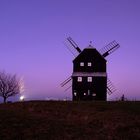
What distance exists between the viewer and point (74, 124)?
34344 millimetres

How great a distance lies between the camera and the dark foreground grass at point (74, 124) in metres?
30.1

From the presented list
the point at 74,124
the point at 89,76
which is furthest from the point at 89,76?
the point at 74,124

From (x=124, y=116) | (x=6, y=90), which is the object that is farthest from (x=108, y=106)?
(x=6, y=90)

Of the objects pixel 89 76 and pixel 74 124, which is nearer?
pixel 74 124

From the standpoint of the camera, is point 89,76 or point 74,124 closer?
point 74,124

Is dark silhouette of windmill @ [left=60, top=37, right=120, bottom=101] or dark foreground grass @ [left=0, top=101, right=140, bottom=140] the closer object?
dark foreground grass @ [left=0, top=101, right=140, bottom=140]

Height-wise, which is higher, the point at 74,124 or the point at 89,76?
the point at 89,76

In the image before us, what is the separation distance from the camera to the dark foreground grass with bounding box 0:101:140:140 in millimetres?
30109

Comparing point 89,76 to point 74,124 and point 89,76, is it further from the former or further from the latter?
point 74,124

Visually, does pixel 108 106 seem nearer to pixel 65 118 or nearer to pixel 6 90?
pixel 65 118

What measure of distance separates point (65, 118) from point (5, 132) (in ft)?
27.6

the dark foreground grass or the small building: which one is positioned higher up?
the small building

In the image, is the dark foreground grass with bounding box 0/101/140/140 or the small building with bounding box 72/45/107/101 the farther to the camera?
the small building with bounding box 72/45/107/101

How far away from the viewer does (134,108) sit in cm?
4478
